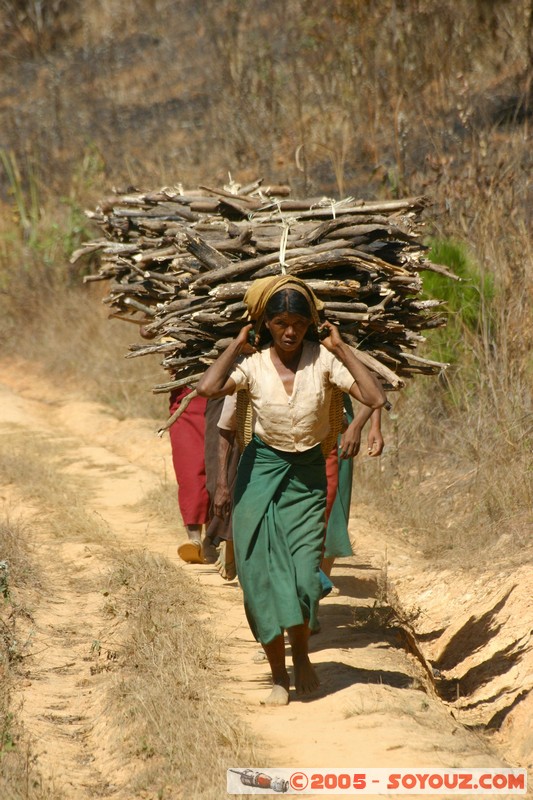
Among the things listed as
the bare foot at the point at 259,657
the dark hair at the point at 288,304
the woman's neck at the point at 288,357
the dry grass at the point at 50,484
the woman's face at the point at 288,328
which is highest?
the dark hair at the point at 288,304

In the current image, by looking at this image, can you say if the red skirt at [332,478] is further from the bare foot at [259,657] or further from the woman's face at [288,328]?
the woman's face at [288,328]

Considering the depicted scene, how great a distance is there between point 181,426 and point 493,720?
303cm

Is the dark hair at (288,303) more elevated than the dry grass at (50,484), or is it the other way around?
the dark hair at (288,303)

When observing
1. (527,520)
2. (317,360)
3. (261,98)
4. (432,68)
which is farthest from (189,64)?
(317,360)

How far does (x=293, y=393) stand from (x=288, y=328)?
0.28m

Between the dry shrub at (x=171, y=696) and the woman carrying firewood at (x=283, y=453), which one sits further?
the woman carrying firewood at (x=283, y=453)

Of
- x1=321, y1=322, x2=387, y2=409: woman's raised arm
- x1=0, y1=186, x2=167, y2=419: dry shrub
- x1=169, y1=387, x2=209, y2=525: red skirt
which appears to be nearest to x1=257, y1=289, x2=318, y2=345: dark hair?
x1=321, y1=322, x2=387, y2=409: woman's raised arm

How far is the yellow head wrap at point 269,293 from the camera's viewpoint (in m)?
4.47

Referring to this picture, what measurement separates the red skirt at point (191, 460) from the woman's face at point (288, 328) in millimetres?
2721

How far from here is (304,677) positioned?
470cm

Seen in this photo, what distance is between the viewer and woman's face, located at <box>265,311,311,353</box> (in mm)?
4445

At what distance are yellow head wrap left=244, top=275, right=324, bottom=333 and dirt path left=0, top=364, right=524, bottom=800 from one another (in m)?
1.66

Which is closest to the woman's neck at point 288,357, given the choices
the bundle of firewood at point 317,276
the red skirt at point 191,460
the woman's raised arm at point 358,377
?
the woman's raised arm at point 358,377

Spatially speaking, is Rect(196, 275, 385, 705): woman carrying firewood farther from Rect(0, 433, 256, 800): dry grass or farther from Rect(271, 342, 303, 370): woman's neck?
Rect(0, 433, 256, 800): dry grass
